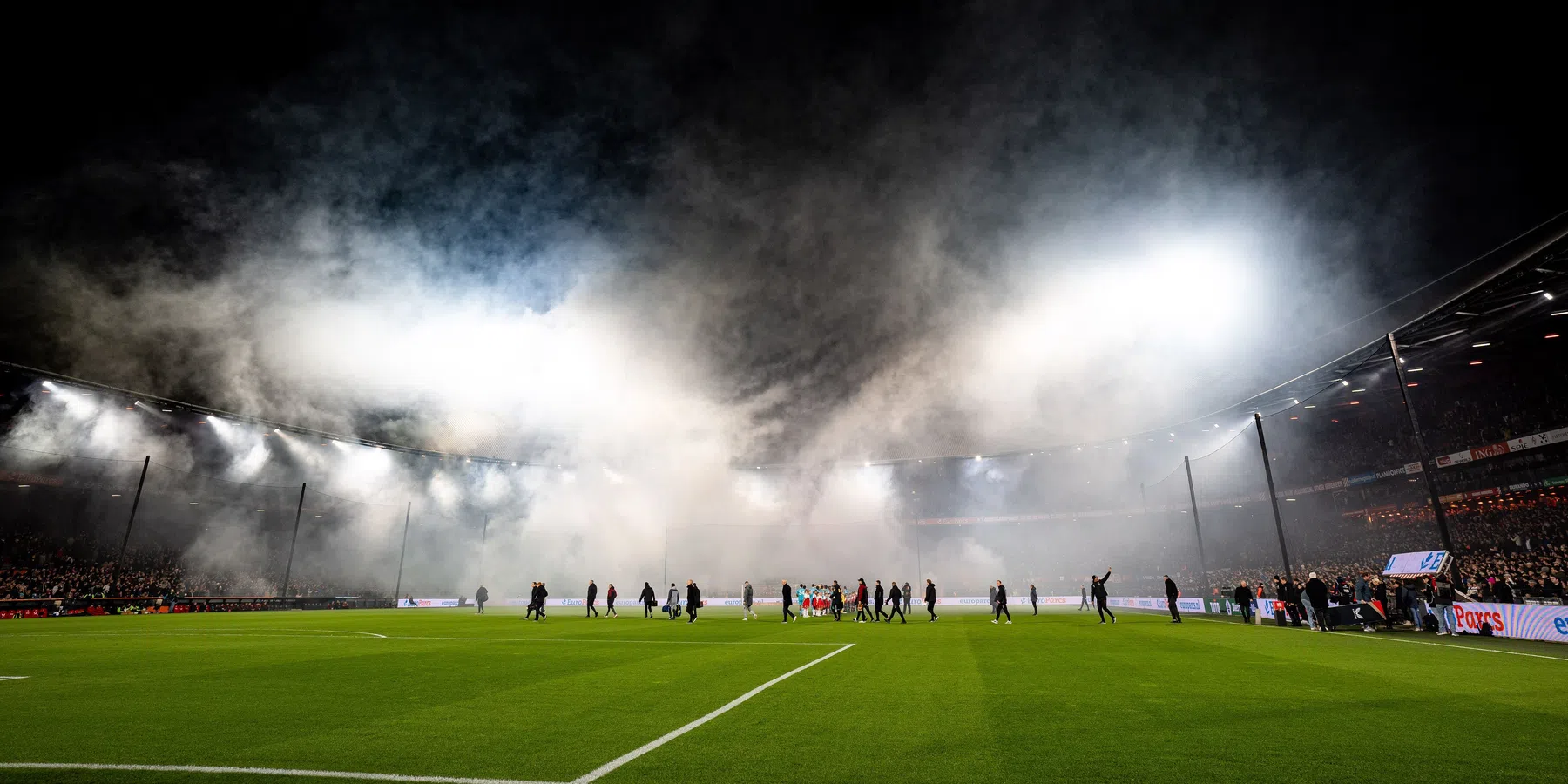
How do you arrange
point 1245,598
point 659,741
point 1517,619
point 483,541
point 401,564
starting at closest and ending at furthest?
1. point 659,741
2. point 1517,619
3. point 1245,598
4. point 401,564
5. point 483,541

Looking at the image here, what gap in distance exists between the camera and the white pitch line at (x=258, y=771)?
4.63 metres

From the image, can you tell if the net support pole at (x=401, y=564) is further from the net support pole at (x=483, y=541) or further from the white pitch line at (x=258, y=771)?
the white pitch line at (x=258, y=771)

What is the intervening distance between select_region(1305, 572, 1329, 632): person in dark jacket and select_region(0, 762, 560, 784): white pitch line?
83.5 feet

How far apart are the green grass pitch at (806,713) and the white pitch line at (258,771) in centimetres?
11

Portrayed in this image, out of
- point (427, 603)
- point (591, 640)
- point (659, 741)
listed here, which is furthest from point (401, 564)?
point (659, 741)

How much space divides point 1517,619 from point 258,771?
85.9 ft

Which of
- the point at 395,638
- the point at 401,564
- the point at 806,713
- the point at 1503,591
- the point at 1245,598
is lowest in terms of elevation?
the point at 395,638

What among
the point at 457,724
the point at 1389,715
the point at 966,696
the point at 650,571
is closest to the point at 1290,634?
the point at 1389,715

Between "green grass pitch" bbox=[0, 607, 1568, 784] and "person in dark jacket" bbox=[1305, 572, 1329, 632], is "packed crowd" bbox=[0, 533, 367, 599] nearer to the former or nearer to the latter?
"green grass pitch" bbox=[0, 607, 1568, 784]

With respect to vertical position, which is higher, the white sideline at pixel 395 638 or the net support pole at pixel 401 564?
the net support pole at pixel 401 564

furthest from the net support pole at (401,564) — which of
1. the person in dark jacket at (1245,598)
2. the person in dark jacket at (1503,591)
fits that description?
the person in dark jacket at (1503,591)

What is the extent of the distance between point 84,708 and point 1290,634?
26080 millimetres

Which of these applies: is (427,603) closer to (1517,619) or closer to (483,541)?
(483,541)

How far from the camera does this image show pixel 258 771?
4.87m
